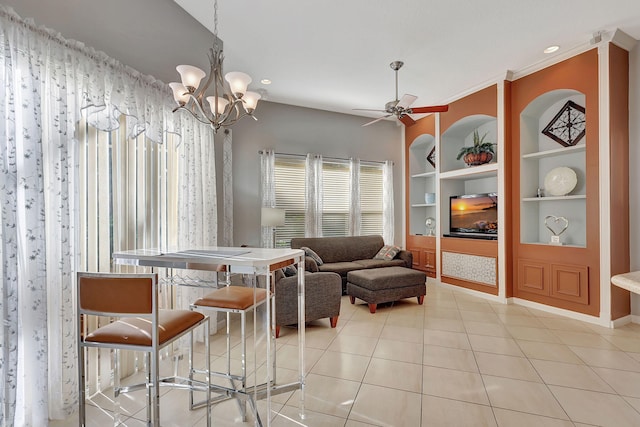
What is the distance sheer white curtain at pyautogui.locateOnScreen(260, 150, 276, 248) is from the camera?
520cm

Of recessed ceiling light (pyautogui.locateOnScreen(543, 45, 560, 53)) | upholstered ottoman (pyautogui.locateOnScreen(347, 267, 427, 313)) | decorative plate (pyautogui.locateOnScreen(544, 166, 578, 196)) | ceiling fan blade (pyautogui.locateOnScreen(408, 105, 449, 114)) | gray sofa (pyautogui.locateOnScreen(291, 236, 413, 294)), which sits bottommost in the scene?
upholstered ottoman (pyautogui.locateOnScreen(347, 267, 427, 313))

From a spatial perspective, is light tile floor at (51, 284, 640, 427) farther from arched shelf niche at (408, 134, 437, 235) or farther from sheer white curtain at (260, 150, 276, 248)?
arched shelf niche at (408, 134, 437, 235)

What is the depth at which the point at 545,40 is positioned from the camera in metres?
3.52

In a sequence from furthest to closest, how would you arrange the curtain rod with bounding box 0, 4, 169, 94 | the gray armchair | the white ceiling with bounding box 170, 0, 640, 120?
1. the gray armchair
2. the white ceiling with bounding box 170, 0, 640, 120
3. the curtain rod with bounding box 0, 4, 169, 94

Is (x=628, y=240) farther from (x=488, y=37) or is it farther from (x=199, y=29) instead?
(x=199, y=29)

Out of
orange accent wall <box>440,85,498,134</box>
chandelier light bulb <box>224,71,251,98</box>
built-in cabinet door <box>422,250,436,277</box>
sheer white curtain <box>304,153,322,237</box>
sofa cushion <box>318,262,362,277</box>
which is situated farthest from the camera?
built-in cabinet door <box>422,250,436,277</box>

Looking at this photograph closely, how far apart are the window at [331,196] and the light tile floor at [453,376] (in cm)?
225

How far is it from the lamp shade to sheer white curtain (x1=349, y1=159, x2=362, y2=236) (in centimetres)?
172

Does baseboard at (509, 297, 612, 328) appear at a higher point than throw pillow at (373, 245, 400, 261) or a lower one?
lower

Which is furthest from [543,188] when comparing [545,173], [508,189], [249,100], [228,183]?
[228,183]

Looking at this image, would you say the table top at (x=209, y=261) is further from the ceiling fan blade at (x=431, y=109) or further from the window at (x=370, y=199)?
the window at (x=370, y=199)

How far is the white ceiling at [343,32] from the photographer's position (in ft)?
7.86

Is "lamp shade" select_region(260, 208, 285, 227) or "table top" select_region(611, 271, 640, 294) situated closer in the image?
"table top" select_region(611, 271, 640, 294)

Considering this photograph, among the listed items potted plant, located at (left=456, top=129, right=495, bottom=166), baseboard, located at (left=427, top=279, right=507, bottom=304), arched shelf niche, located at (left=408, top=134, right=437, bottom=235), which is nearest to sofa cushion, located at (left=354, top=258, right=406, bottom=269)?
baseboard, located at (left=427, top=279, right=507, bottom=304)
